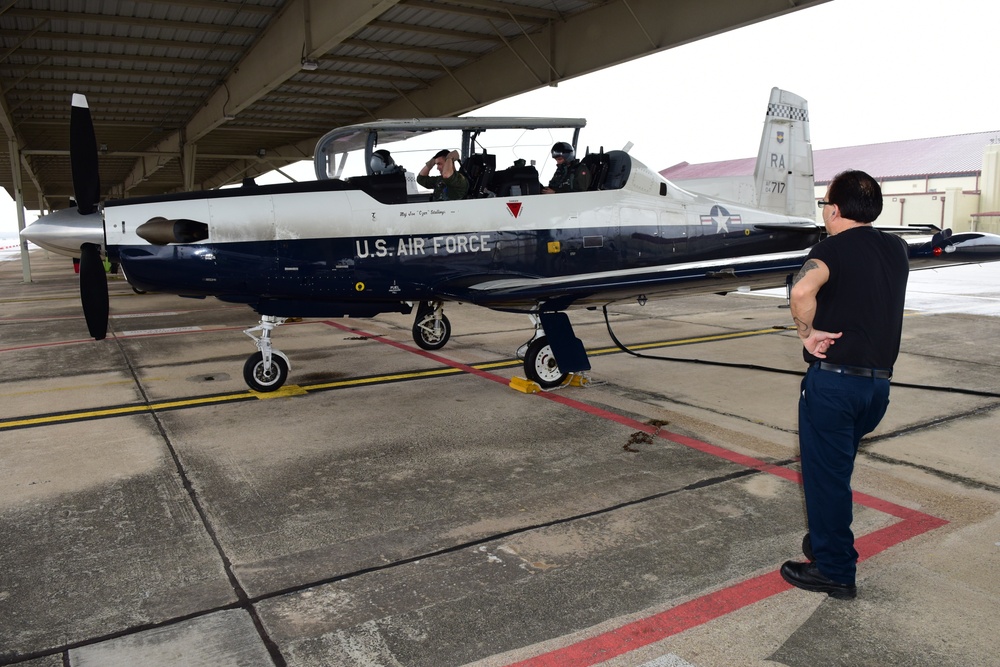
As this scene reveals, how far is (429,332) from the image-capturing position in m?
8.90

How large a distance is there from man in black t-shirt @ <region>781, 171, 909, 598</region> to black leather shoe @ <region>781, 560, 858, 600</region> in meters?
0.15

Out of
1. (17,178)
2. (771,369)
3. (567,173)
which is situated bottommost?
(771,369)

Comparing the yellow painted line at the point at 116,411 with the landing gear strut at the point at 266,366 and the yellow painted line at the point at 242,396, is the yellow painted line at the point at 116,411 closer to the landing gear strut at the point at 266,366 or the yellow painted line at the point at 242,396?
the yellow painted line at the point at 242,396

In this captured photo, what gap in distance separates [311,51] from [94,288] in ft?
23.0

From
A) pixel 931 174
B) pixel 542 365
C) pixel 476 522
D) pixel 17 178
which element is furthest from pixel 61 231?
pixel 931 174

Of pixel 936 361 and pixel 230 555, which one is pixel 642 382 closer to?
pixel 936 361

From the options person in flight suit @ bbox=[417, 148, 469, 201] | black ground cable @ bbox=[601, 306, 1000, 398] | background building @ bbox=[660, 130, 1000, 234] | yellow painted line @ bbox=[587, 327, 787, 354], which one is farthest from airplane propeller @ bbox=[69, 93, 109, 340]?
background building @ bbox=[660, 130, 1000, 234]

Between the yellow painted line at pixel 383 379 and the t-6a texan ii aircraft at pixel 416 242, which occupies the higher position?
the t-6a texan ii aircraft at pixel 416 242

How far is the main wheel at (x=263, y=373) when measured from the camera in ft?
21.6

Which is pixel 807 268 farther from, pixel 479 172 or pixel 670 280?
pixel 479 172

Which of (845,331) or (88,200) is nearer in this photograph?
(845,331)

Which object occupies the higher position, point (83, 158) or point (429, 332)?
point (83, 158)

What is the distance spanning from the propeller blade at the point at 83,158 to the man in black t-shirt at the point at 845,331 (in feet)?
21.2

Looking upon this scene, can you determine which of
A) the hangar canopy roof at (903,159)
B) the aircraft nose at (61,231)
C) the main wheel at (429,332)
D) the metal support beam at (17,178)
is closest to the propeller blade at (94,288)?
the main wheel at (429,332)
